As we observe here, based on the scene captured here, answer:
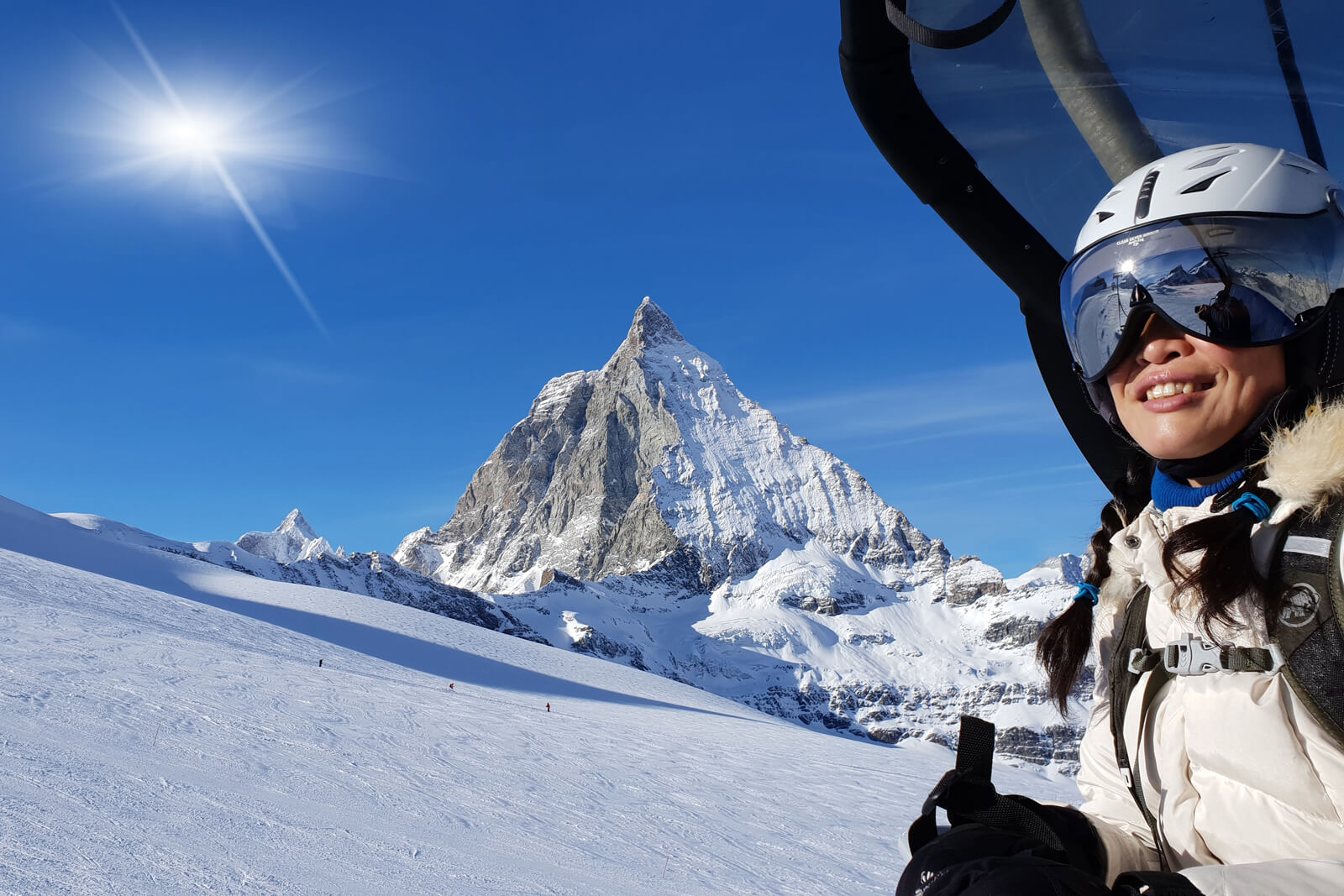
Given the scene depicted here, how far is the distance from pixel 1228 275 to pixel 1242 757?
75 cm

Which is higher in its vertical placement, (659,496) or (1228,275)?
(659,496)

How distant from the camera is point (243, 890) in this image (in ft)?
11.3

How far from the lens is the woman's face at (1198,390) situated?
51.4 inches

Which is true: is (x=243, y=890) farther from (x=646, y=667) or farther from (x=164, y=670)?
(x=646, y=667)

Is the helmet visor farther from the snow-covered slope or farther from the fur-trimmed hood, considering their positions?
the snow-covered slope

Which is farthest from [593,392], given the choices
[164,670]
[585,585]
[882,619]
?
[164,670]

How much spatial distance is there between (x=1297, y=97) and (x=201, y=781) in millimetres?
6317

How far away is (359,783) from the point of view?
614cm

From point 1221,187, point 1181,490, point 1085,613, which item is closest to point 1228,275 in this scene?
point 1221,187

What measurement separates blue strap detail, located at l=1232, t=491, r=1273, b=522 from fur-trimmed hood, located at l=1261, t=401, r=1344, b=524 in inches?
0.4

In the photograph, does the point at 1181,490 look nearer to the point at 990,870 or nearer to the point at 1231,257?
the point at 1231,257

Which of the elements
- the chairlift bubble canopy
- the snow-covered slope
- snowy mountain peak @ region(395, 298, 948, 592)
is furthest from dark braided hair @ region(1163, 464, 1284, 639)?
snowy mountain peak @ region(395, 298, 948, 592)

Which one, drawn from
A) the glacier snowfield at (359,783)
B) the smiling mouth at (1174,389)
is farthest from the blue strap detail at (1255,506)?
the glacier snowfield at (359,783)

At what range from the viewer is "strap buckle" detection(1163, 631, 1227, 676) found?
1141mm
